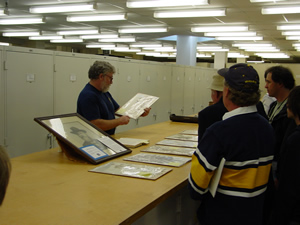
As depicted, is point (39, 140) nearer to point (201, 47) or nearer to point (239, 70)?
point (239, 70)

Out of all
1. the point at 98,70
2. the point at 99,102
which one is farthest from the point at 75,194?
the point at 98,70

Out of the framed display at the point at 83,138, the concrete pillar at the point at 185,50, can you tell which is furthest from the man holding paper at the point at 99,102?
the concrete pillar at the point at 185,50

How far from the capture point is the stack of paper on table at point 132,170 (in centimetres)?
202

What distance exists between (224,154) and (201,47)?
42.4 ft

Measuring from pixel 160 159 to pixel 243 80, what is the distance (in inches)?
38.4

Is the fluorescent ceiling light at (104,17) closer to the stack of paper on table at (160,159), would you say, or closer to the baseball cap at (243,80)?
the stack of paper on table at (160,159)

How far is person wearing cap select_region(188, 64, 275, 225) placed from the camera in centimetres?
161

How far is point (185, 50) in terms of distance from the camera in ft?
36.8

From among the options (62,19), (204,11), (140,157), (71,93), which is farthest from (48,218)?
(62,19)

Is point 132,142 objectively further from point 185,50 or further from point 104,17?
point 185,50

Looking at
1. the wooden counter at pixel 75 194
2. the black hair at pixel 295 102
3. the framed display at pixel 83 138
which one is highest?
the black hair at pixel 295 102

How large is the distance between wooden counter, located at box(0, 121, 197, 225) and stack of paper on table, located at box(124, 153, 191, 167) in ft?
0.25

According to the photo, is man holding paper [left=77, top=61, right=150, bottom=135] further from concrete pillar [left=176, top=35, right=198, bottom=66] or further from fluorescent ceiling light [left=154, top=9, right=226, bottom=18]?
concrete pillar [left=176, top=35, right=198, bottom=66]

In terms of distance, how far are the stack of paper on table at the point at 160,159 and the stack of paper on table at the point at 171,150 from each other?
0.41 ft
